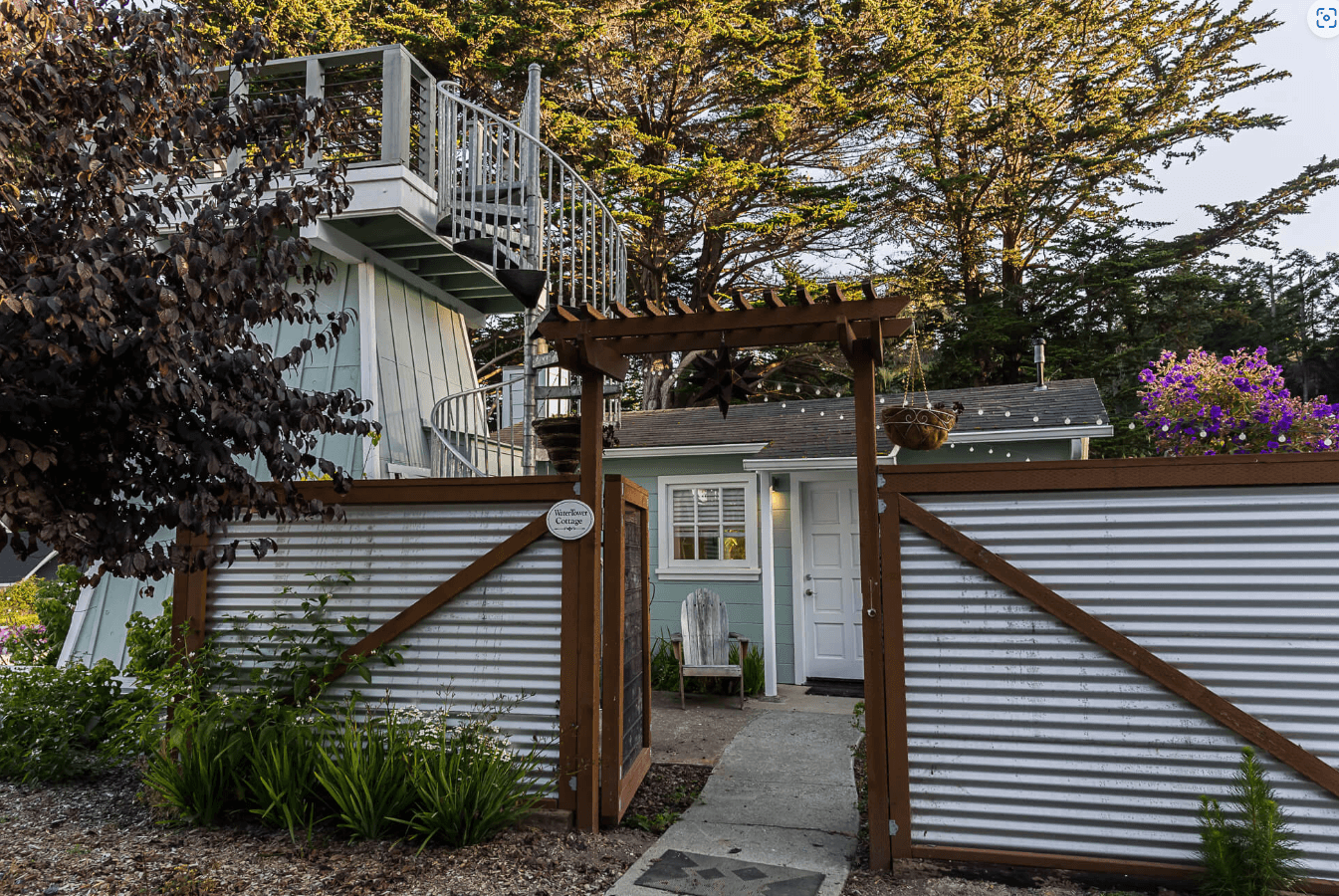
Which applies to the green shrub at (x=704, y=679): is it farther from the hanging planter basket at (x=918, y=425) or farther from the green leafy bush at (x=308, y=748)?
the green leafy bush at (x=308, y=748)

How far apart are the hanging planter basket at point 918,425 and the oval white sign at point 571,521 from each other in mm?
2338

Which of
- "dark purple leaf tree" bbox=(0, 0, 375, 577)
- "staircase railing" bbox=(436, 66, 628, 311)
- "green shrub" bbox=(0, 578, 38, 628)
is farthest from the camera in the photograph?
"green shrub" bbox=(0, 578, 38, 628)

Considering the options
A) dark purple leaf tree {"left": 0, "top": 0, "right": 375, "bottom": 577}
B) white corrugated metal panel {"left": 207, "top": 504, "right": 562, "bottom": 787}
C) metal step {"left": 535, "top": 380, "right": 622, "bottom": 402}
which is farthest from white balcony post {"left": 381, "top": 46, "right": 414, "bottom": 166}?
white corrugated metal panel {"left": 207, "top": 504, "right": 562, "bottom": 787}

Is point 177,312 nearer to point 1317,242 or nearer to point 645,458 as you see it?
point 645,458

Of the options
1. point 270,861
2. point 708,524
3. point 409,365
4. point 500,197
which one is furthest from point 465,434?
point 270,861

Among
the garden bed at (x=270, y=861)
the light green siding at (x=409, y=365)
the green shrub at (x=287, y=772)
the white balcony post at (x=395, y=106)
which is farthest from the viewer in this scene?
the light green siding at (x=409, y=365)

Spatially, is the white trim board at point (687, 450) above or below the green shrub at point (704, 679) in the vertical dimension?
above

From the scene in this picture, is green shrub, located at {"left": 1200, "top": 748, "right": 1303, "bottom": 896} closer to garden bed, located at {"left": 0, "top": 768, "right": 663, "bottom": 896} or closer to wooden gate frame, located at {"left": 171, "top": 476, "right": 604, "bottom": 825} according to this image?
garden bed, located at {"left": 0, "top": 768, "right": 663, "bottom": 896}

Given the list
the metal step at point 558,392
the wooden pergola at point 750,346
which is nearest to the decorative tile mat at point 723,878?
the wooden pergola at point 750,346

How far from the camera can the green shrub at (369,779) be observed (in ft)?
11.7

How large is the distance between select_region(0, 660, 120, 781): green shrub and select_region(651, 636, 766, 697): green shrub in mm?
4171

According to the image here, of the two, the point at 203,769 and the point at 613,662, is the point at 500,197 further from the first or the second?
the point at 203,769

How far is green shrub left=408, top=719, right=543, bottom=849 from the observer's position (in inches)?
139

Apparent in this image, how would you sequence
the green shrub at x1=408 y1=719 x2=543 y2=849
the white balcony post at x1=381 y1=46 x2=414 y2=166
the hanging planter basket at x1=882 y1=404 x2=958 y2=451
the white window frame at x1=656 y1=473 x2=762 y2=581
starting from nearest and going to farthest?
the green shrub at x1=408 y1=719 x2=543 y2=849, the hanging planter basket at x1=882 y1=404 x2=958 y2=451, the white balcony post at x1=381 y1=46 x2=414 y2=166, the white window frame at x1=656 y1=473 x2=762 y2=581
